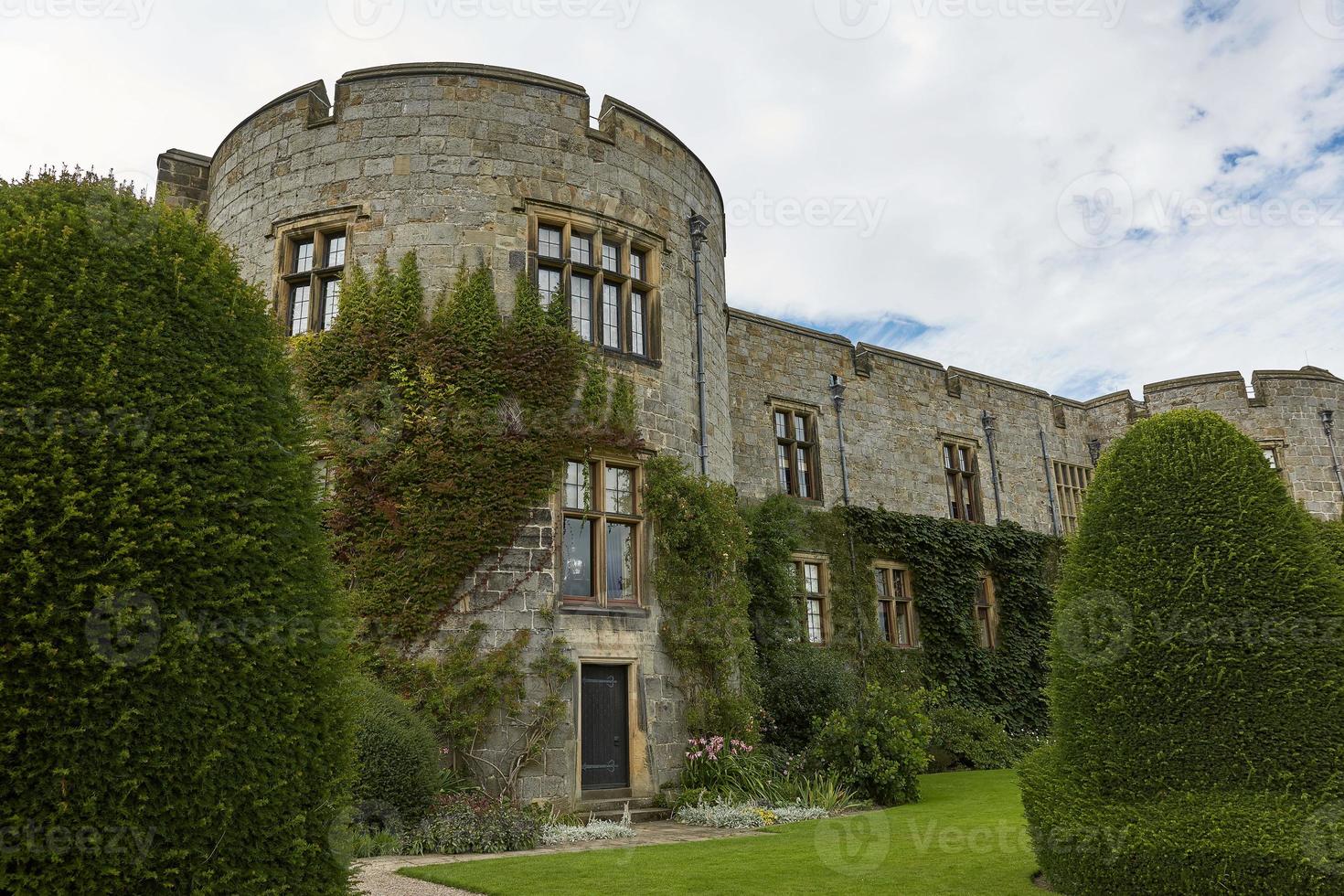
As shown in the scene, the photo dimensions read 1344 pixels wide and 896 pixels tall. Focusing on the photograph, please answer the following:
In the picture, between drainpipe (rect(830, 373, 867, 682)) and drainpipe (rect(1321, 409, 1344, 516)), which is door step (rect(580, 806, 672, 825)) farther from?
drainpipe (rect(1321, 409, 1344, 516))

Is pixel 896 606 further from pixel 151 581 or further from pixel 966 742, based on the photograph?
pixel 151 581

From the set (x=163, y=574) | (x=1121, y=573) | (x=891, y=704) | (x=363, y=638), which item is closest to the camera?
(x=163, y=574)

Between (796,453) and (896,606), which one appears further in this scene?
(896,606)

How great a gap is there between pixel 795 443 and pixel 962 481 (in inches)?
193

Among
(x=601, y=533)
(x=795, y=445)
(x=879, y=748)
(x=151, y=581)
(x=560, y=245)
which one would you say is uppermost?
(x=560, y=245)

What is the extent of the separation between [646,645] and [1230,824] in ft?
23.3

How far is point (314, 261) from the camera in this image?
11.3 metres

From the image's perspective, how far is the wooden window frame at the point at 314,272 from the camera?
11.2 metres

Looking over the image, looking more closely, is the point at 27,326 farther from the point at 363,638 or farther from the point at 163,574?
the point at 363,638

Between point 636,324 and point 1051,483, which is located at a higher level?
point 636,324

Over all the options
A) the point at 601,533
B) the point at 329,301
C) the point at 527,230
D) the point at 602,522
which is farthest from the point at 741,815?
the point at 329,301

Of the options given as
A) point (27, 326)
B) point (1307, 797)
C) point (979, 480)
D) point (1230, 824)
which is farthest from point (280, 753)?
point (979, 480)

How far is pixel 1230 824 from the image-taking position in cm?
450

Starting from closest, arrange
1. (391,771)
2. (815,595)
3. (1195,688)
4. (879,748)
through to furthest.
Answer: (1195,688), (391,771), (879,748), (815,595)
